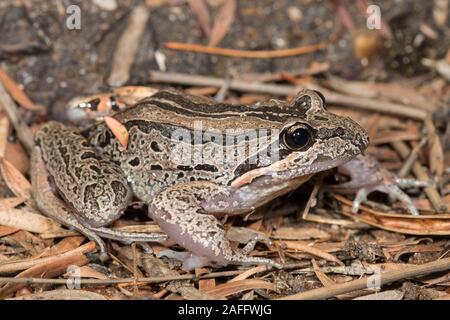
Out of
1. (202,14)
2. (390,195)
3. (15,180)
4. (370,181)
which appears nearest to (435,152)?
(390,195)

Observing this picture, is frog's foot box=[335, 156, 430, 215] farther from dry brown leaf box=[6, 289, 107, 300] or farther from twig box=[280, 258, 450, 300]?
dry brown leaf box=[6, 289, 107, 300]

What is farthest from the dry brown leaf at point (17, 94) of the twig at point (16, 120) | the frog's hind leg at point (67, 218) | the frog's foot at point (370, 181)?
the frog's foot at point (370, 181)

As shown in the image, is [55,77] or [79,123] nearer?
[79,123]

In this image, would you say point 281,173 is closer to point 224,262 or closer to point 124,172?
point 224,262

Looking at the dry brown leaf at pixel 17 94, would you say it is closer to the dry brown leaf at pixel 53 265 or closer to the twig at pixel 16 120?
the twig at pixel 16 120

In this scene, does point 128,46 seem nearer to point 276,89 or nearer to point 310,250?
point 276,89
